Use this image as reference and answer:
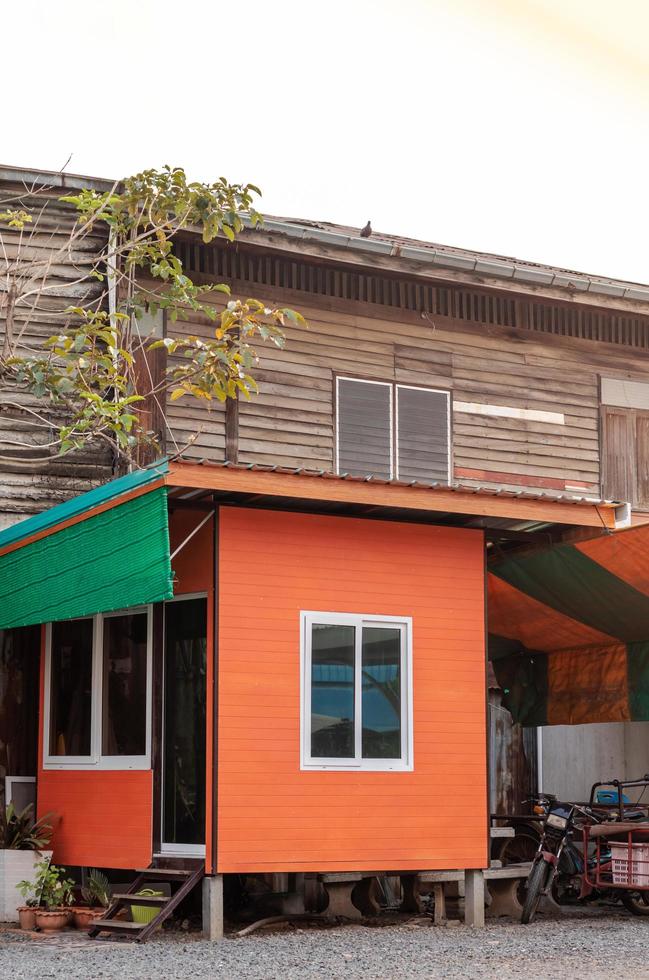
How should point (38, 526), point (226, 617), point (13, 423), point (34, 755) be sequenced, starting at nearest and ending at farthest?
point (226, 617), point (38, 526), point (34, 755), point (13, 423)

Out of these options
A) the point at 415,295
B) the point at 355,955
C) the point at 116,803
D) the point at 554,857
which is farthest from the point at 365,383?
the point at 355,955

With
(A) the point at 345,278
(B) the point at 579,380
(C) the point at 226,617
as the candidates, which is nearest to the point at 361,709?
(C) the point at 226,617

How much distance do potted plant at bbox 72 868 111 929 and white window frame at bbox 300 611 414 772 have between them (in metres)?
2.05

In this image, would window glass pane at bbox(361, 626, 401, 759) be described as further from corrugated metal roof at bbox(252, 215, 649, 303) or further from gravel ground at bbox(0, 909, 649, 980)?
corrugated metal roof at bbox(252, 215, 649, 303)

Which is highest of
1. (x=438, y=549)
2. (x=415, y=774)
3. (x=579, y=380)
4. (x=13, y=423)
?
(x=579, y=380)

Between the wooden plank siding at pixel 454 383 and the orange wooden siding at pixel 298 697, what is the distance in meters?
3.70

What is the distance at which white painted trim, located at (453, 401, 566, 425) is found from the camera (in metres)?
15.5

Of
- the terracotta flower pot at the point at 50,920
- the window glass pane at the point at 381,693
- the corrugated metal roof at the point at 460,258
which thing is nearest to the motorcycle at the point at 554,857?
the window glass pane at the point at 381,693

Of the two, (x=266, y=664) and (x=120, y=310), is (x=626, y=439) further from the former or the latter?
(x=266, y=664)

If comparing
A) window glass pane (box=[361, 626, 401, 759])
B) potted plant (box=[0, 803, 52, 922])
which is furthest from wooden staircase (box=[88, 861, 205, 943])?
window glass pane (box=[361, 626, 401, 759])

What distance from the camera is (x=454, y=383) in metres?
15.4

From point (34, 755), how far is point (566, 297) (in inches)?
314

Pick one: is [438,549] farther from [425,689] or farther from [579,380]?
[579,380]

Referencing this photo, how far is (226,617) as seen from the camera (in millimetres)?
9859
